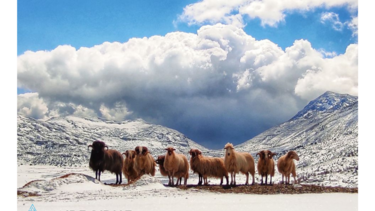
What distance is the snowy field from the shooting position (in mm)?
13844

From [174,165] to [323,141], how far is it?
95.5 ft

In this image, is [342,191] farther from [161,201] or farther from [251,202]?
[161,201]

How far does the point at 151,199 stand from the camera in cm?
1522

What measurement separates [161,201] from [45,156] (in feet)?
184

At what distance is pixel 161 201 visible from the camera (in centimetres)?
1480

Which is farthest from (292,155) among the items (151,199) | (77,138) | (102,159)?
(77,138)

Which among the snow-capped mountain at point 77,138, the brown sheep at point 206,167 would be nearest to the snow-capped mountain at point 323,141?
the brown sheep at point 206,167

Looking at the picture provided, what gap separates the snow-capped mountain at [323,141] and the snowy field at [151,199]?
762 centimetres

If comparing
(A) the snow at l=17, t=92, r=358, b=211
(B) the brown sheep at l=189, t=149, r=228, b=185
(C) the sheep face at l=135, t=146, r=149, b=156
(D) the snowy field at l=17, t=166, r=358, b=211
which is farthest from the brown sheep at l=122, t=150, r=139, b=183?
(B) the brown sheep at l=189, t=149, r=228, b=185

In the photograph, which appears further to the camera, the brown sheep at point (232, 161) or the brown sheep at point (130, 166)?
the brown sheep at point (130, 166)

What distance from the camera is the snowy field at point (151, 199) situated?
13.8 meters

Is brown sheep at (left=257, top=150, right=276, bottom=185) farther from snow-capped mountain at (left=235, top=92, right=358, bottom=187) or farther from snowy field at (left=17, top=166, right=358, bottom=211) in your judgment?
snowy field at (left=17, top=166, right=358, bottom=211)

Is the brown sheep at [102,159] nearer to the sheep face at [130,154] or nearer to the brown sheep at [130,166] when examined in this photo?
the brown sheep at [130,166]

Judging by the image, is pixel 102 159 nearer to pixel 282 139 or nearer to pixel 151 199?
pixel 151 199
